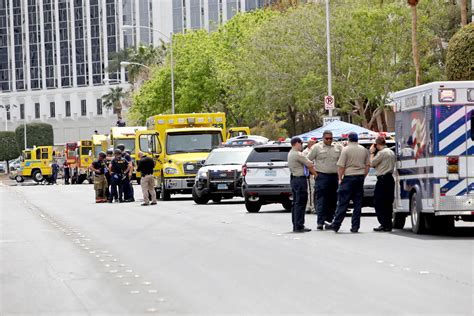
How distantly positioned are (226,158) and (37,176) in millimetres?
53906

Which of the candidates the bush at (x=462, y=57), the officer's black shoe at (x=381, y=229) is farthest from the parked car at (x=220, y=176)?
the officer's black shoe at (x=381, y=229)

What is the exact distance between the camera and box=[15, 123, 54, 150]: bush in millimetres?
148625

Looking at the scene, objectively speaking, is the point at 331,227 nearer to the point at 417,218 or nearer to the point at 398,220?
the point at 398,220

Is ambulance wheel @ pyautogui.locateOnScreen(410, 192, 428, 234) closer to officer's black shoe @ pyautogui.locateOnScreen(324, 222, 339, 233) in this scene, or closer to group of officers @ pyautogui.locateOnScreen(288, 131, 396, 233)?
group of officers @ pyautogui.locateOnScreen(288, 131, 396, 233)

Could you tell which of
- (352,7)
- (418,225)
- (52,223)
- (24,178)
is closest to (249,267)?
(418,225)

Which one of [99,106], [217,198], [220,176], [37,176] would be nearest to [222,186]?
[220,176]

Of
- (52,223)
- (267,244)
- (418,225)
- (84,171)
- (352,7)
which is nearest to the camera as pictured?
(267,244)

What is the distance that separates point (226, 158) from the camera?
A: 37.8m

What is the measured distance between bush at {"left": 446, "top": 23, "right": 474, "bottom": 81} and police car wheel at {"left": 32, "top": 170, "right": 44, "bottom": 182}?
54.9 metres

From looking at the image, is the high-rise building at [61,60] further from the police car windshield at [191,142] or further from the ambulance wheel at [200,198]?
the ambulance wheel at [200,198]

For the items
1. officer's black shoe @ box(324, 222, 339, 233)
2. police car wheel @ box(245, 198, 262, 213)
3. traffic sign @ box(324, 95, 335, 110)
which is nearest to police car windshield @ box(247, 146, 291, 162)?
police car wheel @ box(245, 198, 262, 213)

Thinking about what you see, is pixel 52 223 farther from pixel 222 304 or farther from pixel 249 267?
pixel 222 304

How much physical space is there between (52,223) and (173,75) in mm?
53200

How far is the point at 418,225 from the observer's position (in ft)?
71.6
